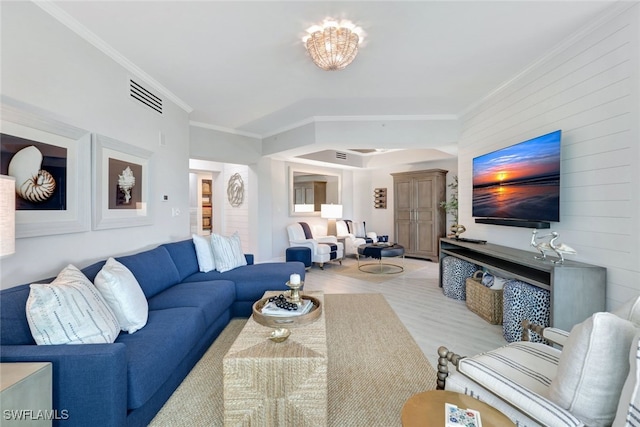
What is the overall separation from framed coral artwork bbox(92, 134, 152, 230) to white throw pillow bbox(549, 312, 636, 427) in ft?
10.8

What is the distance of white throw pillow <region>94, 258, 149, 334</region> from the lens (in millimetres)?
1819

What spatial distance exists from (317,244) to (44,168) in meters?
4.44

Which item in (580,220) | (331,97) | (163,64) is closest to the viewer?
(580,220)

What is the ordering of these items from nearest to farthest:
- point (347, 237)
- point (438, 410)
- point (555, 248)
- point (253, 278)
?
point (438, 410) → point (555, 248) → point (253, 278) → point (347, 237)

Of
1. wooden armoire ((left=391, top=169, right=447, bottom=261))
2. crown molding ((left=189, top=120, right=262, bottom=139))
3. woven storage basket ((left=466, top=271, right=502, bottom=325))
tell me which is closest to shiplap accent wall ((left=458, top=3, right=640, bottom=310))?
woven storage basket ((left=466, top=271, right=502, bottom=325))

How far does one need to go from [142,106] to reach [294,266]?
259cm

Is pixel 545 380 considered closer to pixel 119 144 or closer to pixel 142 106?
pixel 119 144

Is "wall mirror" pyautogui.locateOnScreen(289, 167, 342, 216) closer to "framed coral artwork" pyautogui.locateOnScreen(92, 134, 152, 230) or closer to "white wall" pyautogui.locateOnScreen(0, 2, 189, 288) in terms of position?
"white wall" pyautogui.locateOnScreen(0, 2, 189, 288)

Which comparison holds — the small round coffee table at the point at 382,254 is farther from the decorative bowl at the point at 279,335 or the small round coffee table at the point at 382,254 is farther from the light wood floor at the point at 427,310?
the decorative bowl at the point at 279,335

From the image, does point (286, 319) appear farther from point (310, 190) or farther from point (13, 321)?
point (310, 190)

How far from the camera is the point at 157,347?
5.39 feet

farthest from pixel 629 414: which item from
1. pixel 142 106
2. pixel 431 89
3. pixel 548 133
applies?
pixel 142 106

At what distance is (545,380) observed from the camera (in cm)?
130

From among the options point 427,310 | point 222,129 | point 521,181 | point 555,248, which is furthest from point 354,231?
point 555,248
